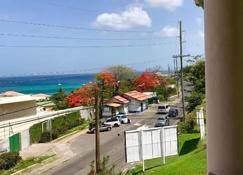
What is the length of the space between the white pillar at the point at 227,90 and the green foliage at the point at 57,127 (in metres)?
27.9

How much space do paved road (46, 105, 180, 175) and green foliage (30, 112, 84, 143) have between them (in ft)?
5.93

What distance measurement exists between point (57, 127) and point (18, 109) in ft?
10.0

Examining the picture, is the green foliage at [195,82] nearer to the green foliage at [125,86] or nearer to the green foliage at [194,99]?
the green foliage at [194,99]

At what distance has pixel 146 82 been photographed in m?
60.0

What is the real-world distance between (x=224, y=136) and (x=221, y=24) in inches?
17.1

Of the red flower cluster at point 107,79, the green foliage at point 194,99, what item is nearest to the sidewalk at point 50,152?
the green foliage at point 194,99

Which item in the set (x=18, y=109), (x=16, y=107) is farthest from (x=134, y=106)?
(x=16, y=107)

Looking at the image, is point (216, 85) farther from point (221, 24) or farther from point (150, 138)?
point (150, 138)

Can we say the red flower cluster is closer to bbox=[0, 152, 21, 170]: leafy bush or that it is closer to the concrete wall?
the concrete wall

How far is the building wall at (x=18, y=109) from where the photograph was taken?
31.1m

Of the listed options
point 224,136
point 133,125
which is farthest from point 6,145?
point 224,136

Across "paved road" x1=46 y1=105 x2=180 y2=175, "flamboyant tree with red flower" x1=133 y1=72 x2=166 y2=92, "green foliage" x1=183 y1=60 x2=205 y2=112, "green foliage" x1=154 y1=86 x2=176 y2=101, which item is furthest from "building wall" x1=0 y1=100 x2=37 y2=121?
"green foliage" x1=154 y1=86 x2=176 y2=101

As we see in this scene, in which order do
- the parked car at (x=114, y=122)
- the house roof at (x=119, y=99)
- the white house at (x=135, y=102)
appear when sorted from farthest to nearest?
the white house at (x=135, y=102)
the house roof at (x=119, y=99)
the parked car at (x=114, y=122)

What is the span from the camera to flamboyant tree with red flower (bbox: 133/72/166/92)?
194 ft
